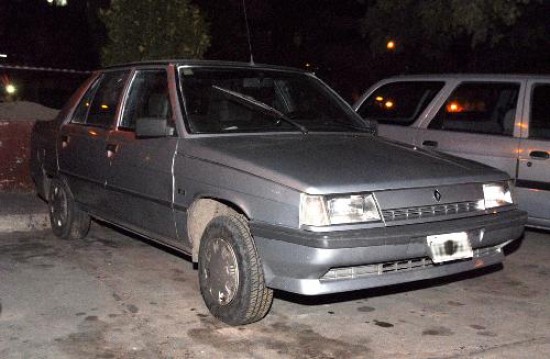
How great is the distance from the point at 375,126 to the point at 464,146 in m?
1.59

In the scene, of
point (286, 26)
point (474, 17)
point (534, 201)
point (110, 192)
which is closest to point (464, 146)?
point (534, 201)

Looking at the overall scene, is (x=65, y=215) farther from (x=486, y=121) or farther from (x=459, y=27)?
(x=459, y=27)

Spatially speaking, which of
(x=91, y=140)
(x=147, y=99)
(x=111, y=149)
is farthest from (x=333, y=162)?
(x=91, y=140)

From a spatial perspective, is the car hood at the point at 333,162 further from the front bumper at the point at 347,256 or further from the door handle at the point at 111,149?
the door handle at the point at 111,149

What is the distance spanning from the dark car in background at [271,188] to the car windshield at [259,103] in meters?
0.01

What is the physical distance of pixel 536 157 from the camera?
6.19 metres

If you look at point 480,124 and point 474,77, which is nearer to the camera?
point 480,124

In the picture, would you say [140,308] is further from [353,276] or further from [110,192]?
[353,276]

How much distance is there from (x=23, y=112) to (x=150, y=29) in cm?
192

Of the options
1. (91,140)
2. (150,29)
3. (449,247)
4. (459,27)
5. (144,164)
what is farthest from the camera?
(459,27)

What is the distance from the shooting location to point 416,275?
13.3 feet

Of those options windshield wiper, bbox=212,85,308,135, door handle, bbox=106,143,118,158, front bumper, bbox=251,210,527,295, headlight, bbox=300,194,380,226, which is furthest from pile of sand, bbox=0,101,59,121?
headlight, bbox=300,194,380,226

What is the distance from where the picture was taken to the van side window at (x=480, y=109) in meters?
6.54

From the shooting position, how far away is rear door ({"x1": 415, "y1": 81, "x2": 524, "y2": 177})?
6434 mm
